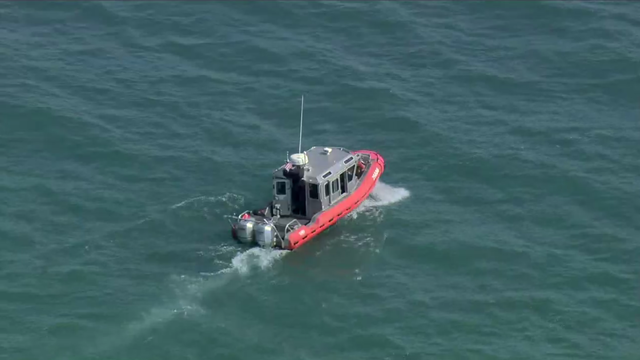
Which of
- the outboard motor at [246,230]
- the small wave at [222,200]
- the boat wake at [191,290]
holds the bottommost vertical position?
the boat wake at [191,290]

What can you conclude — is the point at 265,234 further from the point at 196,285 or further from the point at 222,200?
the point at 222,200

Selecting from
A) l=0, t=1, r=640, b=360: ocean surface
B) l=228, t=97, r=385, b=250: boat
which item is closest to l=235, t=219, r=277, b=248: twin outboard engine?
l=228, t=97, r=385, b=250: boat

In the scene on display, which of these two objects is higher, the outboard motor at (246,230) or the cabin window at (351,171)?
the cabin window at (351,171)

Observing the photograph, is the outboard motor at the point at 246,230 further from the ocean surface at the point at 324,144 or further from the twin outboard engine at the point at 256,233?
the ocean surface at the point at 324,144

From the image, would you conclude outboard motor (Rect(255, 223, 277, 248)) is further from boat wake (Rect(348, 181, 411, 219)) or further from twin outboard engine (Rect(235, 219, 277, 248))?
boat wake (Rect(348, 181, 411, 219))

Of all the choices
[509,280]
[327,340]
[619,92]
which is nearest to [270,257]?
[327,340]

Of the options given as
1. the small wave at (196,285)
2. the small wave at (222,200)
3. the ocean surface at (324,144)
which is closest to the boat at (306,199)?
the small wave at (196,285)

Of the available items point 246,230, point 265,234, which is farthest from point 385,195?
point 246,230

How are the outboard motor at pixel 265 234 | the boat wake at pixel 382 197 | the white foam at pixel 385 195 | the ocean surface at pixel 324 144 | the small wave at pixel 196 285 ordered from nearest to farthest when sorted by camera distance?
the small wave at pixel 196 285, the ocean surface at pixel 324 144, the outboard motor at pixel 265 234, the boat wake at pixel 382 197, the white foam at pixel 385 195
